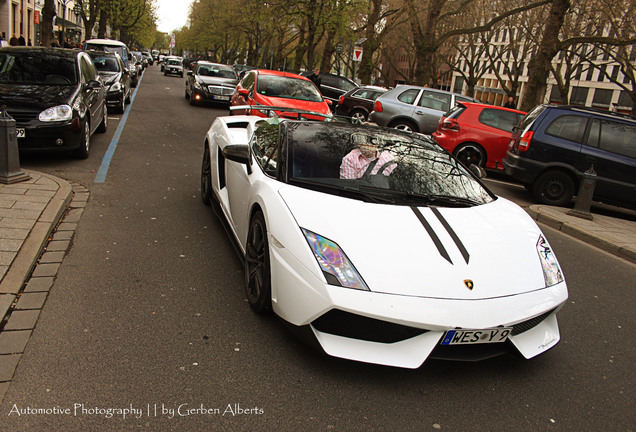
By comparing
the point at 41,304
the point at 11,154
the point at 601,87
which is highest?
the point at 601,87

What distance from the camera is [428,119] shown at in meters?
14.2

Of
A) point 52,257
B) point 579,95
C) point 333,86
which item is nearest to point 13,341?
point 52,257

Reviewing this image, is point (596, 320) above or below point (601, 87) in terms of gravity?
below

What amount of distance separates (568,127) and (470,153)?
99.0 inches

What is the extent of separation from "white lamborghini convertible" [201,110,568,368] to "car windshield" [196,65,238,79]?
16.9m

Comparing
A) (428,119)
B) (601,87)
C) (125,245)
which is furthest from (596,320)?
(601,87)

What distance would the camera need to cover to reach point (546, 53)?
1655cm

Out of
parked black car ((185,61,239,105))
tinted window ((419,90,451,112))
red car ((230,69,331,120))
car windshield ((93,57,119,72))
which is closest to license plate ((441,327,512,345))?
red car ((230,69,331,120))

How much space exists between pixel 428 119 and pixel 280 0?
62.3 feet

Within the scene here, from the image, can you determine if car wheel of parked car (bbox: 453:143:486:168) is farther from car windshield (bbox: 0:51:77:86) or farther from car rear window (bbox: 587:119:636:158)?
car windshield (bbox: 0:51:77:86)

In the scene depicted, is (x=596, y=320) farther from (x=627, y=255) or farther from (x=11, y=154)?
(x=11, y=154)

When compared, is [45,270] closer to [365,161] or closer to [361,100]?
[365,161]

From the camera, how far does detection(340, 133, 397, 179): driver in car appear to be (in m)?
4.05

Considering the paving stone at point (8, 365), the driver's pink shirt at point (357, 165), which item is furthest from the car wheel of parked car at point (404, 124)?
the paving stone at point (8, 365)
